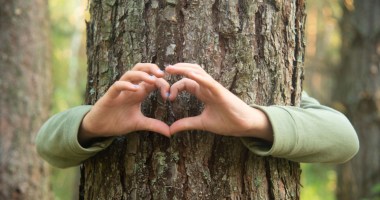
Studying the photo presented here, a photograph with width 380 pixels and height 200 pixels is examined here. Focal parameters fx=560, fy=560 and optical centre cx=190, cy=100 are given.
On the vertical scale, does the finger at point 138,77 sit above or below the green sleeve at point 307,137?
above

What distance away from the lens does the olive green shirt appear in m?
1.87

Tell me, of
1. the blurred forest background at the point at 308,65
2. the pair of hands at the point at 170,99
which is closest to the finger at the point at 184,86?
the pair of hands at the point at 170,99

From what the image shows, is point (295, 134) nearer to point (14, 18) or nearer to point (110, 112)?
point (110, 112)

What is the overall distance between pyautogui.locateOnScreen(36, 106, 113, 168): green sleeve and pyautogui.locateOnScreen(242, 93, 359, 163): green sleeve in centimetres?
57

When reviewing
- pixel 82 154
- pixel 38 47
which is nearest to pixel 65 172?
pixel 38 47

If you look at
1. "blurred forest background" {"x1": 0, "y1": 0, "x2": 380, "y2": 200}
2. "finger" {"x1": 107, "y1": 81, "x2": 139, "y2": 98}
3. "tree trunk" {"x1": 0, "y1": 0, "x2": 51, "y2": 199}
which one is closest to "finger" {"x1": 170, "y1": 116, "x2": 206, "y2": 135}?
"finger" {"x1": 107, "y1": 81, "x2": 139, "y2": 98}

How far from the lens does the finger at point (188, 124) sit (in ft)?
6.14

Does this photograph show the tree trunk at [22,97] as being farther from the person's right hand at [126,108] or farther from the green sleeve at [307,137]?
the green sleeve at [307,137]

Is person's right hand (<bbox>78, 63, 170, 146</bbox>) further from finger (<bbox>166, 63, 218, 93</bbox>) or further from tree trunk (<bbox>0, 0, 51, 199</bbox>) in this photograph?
tree trunk (<bbox>0, 0, 51, 199</bbox>)

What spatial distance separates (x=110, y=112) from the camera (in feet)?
6.09

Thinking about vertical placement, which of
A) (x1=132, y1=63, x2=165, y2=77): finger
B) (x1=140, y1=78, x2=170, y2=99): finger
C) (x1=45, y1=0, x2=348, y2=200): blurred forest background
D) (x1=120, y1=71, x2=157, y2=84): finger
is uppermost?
(x1=132, y1=63, x2=165, y2=77): finger

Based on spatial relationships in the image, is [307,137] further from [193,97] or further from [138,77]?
[138,77]

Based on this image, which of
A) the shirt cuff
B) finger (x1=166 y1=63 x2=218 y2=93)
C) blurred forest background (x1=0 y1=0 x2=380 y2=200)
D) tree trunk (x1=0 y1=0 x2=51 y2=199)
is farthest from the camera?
blurred forest background (x1=0 y1=0 x2=380 y2=200)

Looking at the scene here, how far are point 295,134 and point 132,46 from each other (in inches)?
26.5
